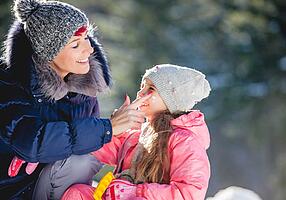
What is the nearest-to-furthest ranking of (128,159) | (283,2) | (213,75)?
1. (128,159)
2. (283,2)
3. (213,75)

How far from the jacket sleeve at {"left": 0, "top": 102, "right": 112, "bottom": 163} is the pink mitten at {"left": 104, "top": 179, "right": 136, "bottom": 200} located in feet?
0.67

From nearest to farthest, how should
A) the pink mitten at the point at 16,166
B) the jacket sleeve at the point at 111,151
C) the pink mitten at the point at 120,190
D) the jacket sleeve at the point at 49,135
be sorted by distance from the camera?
the jacket sleeve at the point at 49,135 → the pink mitten at the point at 120,190 → the pink mitten at the point at 16,166 → the jacket sleeve at the point at 111,151

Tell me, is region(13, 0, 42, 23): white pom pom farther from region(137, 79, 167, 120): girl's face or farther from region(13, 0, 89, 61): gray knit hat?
region(137, 79, 167, 120): girl's face

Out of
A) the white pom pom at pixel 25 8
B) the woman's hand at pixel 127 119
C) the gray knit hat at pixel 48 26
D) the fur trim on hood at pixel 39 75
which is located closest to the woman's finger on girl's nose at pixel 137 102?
the woman's hand at pixel 127 119

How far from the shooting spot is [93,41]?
4090mm

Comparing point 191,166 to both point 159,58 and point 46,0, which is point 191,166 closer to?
point 46,0

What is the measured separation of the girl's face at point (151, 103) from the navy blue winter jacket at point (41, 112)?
0.72 ft

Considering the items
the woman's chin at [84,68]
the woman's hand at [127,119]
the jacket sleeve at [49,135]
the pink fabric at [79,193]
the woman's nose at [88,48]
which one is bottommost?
the pink fabric at [79,193]

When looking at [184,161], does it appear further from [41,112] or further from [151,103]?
[41,112]

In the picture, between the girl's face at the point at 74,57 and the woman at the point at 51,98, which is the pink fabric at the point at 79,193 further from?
the girl's face at the point at 74,57

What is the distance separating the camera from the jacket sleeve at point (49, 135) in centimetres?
361

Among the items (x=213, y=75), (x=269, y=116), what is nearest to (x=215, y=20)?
(x=213, y=75)

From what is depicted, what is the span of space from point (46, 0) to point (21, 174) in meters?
0.89

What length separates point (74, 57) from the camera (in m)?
3.86
